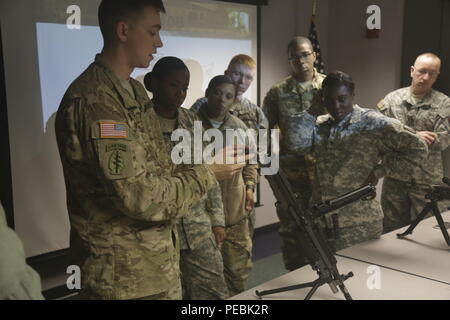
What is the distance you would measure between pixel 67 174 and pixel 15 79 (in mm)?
1499

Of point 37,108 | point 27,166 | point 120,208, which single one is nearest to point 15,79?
point 37,108

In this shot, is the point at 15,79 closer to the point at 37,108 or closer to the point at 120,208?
the point at 37,108

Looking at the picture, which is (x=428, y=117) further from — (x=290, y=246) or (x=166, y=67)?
(x=166, y=67)

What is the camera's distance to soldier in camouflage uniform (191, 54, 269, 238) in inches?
102

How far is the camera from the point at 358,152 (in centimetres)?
199

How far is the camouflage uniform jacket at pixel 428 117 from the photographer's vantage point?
3.01m

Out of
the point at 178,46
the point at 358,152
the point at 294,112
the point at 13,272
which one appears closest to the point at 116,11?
the point at 13,272

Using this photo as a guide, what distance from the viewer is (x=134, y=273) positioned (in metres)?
1.25

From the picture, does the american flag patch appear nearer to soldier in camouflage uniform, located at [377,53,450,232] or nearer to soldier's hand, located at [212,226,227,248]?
soldier's hand, located at [212,226,227,248]

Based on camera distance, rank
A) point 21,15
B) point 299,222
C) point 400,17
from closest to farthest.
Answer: point 299,222, point 21,15, point 400,17

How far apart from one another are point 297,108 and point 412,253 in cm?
129

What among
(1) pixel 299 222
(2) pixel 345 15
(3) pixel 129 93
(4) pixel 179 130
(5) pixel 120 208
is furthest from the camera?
Answer: (2) pixel 345 15

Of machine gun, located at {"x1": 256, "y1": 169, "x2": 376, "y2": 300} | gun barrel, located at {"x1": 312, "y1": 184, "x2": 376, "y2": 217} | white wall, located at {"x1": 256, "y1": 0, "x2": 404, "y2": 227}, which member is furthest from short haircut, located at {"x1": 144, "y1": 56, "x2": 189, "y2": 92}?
white wall, located at {"x1": 256, "y1": 0, "x2": 404, "y2": 227}

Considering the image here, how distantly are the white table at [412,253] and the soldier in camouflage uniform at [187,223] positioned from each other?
539 mm
